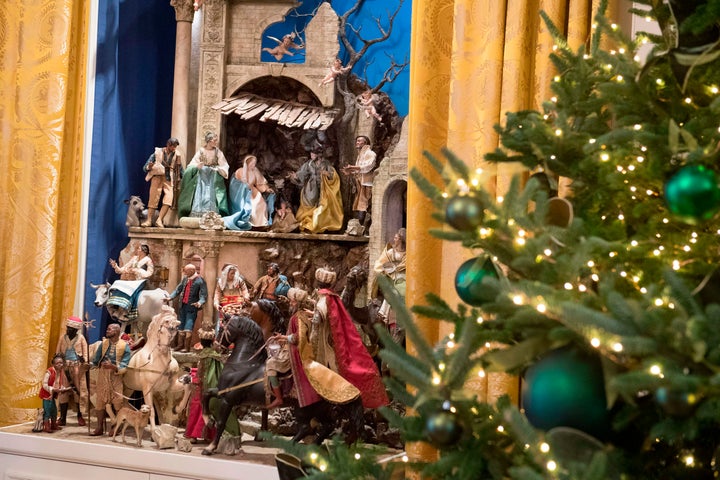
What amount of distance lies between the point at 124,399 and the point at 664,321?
9.75ft

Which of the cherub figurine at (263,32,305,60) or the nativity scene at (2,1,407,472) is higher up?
the cherub figurine at (263,32,305,60)

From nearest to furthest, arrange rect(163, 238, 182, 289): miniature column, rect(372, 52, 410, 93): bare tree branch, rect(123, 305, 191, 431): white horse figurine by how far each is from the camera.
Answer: rect(123, 305, 191, 431): white horse figurine → rect(163, 238, 182, 289): miniature column → rect(372, 52, 410, 93): bare tree branch

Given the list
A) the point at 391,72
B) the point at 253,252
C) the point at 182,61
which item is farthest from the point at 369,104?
the point at 182,61

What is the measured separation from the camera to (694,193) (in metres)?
1.33

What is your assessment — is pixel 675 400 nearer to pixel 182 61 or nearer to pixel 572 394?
pixel 572 394

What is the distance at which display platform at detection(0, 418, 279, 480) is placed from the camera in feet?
11.5

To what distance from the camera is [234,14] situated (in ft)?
17.1

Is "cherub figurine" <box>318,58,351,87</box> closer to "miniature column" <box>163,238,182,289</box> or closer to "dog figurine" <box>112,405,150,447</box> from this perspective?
"miniature column" <box>163,238,182,289</box>

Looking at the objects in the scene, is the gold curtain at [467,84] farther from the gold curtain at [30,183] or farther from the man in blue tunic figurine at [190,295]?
the gold curtain at [30,183]

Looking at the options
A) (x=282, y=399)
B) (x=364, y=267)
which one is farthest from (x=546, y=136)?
(x=364, y=267)

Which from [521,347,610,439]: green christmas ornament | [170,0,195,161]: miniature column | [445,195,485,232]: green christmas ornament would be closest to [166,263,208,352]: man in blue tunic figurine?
[170,0,195,161]: miniature column

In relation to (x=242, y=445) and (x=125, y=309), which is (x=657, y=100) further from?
(x=125, y=309)

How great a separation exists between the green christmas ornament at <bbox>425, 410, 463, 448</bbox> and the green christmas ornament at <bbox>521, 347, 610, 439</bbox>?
0.14 meters

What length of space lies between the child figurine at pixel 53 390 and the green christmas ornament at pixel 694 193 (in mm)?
3126
